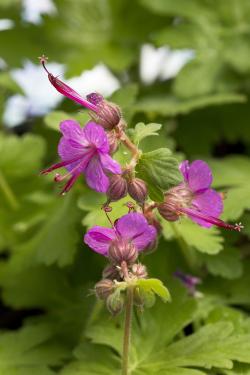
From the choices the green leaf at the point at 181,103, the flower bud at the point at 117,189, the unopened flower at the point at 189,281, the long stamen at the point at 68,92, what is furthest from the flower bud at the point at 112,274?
the green leaf at the point at 181,103

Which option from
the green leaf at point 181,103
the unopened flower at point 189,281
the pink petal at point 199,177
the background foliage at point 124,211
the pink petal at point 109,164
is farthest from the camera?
the green leaf at point 181,103

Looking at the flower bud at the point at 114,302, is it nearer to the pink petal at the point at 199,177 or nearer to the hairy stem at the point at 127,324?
the hairy stem at the point at 127,324

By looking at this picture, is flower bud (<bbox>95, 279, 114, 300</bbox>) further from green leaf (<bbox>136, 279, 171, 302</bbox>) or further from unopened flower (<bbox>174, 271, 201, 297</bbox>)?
unopened flower (<bbox>174, 271, 201, 297</bbox>)

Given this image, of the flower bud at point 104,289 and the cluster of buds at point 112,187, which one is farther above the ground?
the cluster of buds at point 112,187

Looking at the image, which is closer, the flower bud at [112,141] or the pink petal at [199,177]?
the flower bud at [112,141]

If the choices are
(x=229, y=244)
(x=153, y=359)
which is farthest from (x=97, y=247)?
(x=229, y=244)

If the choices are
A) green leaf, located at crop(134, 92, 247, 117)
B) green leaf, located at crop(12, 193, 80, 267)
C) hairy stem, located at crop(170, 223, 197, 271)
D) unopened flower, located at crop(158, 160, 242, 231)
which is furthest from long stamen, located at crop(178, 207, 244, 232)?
green leaf, located at crop(134, 92, 247, 117)

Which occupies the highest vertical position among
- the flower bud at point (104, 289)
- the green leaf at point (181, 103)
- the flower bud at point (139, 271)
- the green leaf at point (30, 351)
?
the green leaf at point (181, 103)

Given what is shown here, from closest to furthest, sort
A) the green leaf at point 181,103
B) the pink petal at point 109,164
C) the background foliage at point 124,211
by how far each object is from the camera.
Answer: the pink petal at point 109,164
the background foliage at point 124,211
the green leaf at point 181,103
